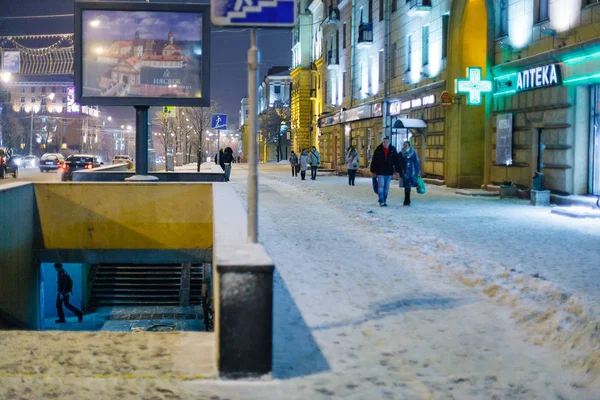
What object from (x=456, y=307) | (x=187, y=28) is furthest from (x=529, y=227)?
(x=187, y=28)

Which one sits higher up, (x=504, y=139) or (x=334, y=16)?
(x=334, y=16)

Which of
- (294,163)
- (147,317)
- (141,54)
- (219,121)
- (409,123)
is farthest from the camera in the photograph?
(294,163)

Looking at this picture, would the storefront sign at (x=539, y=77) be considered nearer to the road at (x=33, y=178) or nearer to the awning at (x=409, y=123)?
the awning at (x=409, y=123)

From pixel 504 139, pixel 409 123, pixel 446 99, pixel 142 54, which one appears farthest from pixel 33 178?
pixel 504 139

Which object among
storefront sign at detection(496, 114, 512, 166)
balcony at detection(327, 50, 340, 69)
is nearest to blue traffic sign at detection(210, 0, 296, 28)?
storefront sign at detection(496, 114, 512, 166)

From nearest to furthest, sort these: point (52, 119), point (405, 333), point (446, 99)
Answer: point (405, 333), point (446, 99), point (52, 119)

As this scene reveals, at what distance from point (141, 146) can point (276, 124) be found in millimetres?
72603

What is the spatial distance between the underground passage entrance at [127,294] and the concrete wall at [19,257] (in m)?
7.88

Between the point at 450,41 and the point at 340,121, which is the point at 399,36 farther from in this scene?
the point at 340,121

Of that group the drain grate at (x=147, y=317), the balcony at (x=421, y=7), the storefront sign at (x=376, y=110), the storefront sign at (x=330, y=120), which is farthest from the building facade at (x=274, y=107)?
the drain grate at (x=147, y=317)

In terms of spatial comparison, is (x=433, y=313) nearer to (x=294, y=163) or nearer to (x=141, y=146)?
(x=141, y=146)

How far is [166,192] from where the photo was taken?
14.7m

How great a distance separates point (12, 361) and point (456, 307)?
4.26 meters

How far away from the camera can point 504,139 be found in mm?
21625
